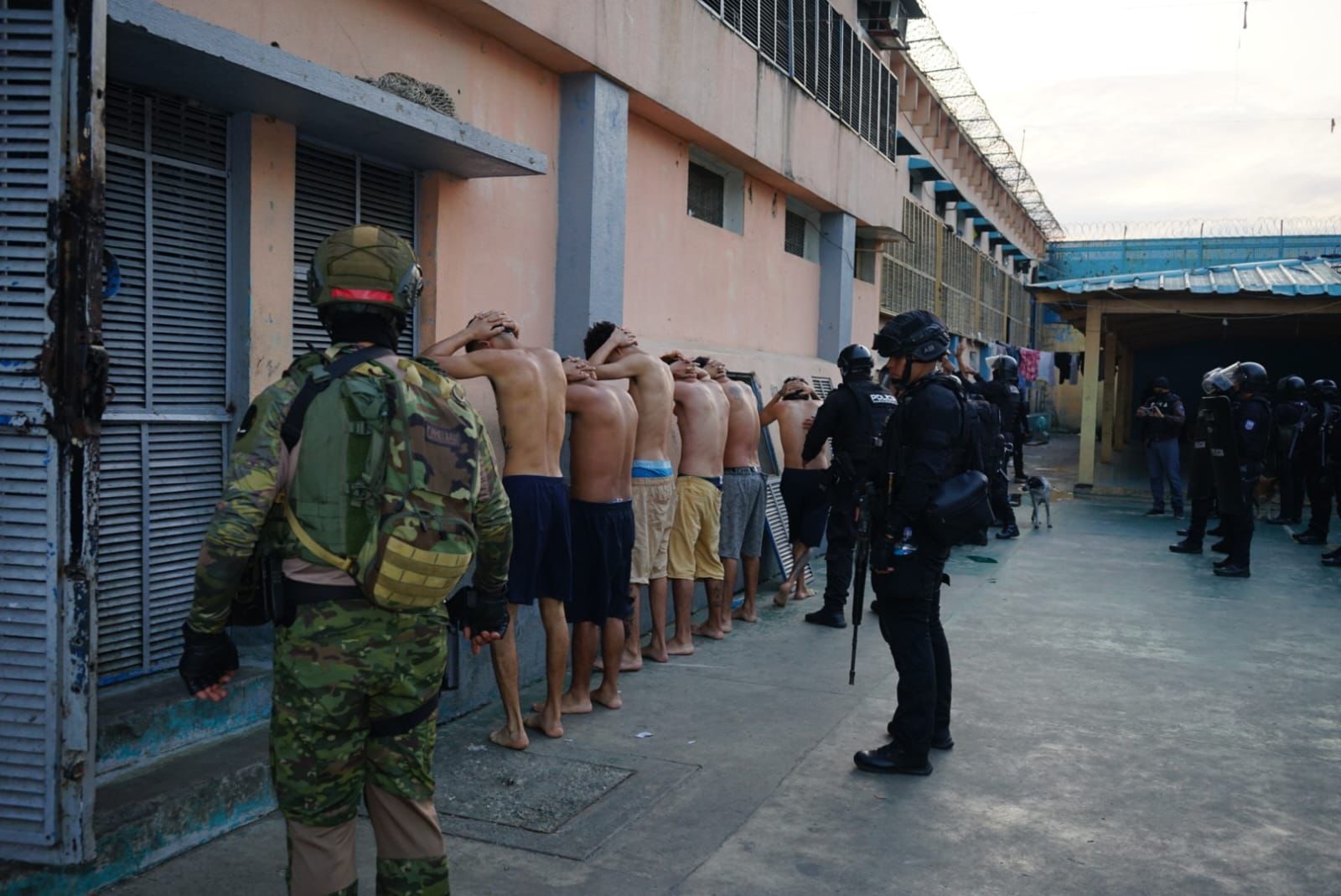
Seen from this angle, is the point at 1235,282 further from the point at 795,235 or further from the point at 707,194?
the point at 707,194

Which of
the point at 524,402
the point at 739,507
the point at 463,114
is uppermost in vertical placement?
the point at 463,114

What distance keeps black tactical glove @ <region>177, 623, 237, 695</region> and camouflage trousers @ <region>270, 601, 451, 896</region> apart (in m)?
0.13

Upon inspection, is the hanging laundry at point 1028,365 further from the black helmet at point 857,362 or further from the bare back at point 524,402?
the bare back at point 524,402

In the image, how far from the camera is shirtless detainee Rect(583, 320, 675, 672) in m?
5.86

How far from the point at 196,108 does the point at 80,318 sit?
1.76 meters

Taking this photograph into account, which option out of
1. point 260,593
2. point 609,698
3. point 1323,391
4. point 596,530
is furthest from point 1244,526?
point 260,593

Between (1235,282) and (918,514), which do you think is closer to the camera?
(918,514)

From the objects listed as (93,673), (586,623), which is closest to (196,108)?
(93,673)

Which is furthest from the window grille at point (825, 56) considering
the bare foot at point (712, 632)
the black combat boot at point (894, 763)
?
the black combat boot at point (894, 763)

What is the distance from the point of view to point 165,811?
345 centimetres

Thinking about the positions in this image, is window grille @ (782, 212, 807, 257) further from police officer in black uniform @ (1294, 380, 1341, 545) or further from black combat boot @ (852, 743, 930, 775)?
black combat boot @ (852, 743, 930, 775)

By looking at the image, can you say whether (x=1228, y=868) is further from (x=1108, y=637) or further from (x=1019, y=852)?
(x=1108, y=637)

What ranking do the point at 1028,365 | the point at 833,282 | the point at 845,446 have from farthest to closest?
the point at 1028,365 → the point at 833,282 → the point at 845,446

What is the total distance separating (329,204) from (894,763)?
11.9ft
